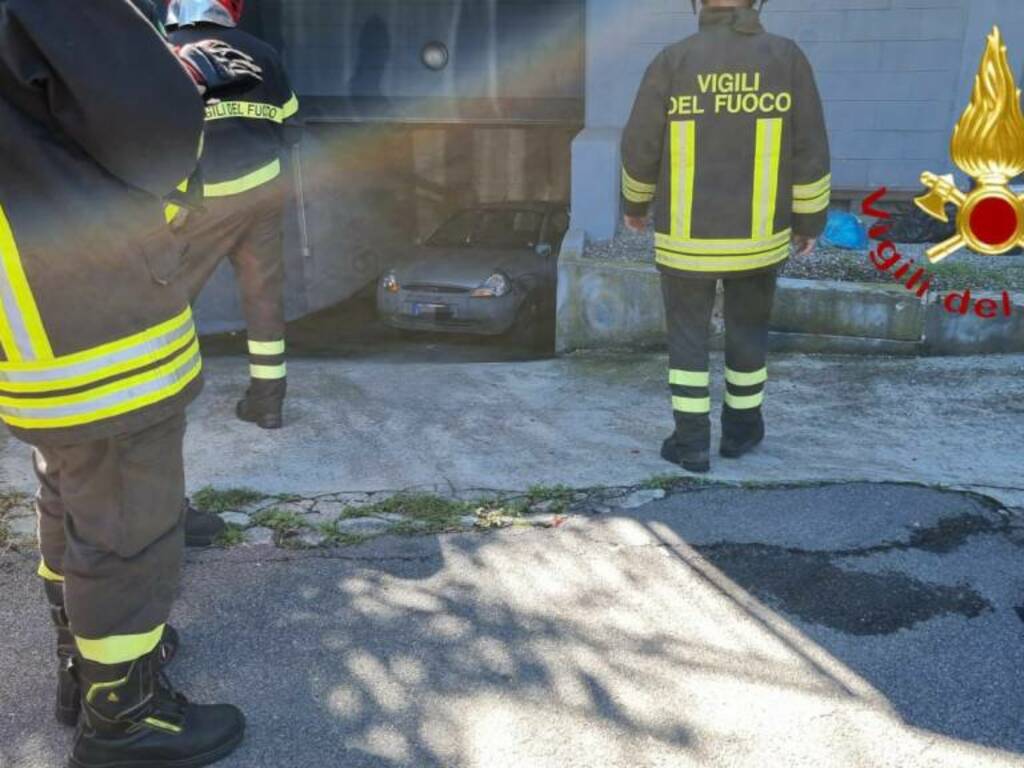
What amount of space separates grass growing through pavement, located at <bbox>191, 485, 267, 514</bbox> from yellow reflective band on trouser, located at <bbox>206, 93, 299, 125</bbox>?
1.62 metres

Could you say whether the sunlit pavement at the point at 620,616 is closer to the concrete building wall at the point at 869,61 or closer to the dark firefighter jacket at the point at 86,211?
the dark firefighter jacket at the point at 86,211

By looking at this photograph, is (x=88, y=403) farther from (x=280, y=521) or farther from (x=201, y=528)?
(x=280, y=521)

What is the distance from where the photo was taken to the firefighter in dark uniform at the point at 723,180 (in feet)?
12.1

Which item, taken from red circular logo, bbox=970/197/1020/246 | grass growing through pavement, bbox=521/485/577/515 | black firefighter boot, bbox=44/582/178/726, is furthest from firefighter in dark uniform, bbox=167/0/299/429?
red circular logo, bbox=970/197/1020/246

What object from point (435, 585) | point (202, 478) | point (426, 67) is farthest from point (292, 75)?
point (435, 585)

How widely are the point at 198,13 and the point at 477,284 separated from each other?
5168 millimetres

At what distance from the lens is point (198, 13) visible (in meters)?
4.01

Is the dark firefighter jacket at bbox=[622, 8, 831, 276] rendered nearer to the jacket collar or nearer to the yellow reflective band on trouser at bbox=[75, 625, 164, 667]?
the jacket collar

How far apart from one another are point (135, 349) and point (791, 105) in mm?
2726

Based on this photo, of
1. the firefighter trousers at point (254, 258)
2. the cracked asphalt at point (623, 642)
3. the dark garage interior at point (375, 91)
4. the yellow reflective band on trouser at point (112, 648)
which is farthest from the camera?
the dark garage interior at point (375, 91)

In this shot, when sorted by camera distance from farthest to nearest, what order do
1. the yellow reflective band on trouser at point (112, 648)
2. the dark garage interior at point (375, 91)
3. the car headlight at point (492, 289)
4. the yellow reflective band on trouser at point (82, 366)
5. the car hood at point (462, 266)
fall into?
the dark garage interior at point (375, 91)
the car hood at point (462, 266)
the car headlight at point (492, 289)
the yellow reflective band on trouser at point (112, 648)
the yellow reflective band on trouser at point (82, 366)

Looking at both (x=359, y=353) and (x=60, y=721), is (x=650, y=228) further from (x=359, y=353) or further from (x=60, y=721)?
(x=60, y=721)

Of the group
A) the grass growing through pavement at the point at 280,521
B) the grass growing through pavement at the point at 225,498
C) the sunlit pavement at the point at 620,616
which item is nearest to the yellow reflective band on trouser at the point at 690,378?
the sunlit pavement at the point at 620,616

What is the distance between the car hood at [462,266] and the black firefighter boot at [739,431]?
511cm
